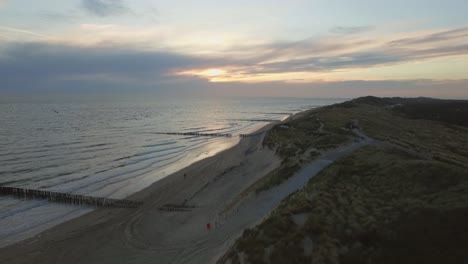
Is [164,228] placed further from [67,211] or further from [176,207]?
[67,211]

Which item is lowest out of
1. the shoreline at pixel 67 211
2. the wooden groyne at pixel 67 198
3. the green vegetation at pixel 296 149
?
the shoreline at pixel 67 211

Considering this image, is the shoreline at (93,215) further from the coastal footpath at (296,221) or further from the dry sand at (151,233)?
the coastal footpath at (296,221)

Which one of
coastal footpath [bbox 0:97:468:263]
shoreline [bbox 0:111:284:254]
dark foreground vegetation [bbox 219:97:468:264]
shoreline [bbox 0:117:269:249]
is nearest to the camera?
dark foreground vegetation [bbox 219:97:468:264]

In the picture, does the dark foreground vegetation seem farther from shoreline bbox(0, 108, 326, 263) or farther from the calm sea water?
the calm sea water

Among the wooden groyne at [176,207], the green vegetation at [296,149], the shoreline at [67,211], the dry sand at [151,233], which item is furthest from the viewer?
the wooden groyne at [176,207]

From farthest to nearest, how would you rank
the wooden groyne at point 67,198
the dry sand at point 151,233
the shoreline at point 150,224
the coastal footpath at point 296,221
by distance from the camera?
the wooden groyne at point 67,198
the shoreline at point 150,224
the dry sand at point 151,233
the coastal footpath at point 296,221

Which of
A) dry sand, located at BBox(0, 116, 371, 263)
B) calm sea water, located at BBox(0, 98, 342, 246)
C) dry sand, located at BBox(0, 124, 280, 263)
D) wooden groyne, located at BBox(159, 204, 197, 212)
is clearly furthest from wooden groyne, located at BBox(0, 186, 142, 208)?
wooden groyne, located at BBox(159, 204, 197, 212)

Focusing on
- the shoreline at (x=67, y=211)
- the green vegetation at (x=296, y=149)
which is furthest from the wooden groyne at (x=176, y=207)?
the green vegetation at (x=296, y=149)

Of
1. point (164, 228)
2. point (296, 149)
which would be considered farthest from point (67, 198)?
point (296, 149)

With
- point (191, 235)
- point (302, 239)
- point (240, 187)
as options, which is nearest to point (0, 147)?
point (240, 187)
